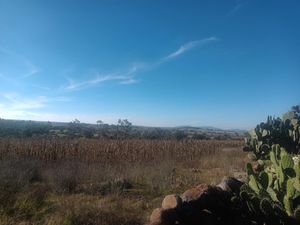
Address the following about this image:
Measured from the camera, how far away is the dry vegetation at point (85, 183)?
7.77 m

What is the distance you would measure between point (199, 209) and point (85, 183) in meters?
5.85

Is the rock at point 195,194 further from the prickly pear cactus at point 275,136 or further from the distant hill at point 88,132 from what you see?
the distant hill at point 88,132

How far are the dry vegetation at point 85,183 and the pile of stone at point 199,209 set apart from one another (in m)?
1.50

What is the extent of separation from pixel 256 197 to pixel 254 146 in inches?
144

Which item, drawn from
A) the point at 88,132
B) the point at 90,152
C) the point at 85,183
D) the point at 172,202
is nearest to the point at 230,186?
the point at 172,202

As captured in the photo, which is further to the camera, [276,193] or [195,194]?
[195,194]

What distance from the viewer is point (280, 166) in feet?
22.4

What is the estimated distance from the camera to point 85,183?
1180 centimetres

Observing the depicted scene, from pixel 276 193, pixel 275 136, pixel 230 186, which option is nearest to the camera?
pixel 276 193

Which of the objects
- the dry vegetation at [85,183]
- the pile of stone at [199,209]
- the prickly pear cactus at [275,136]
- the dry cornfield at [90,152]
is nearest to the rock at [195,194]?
the pile of stone at [199,209]

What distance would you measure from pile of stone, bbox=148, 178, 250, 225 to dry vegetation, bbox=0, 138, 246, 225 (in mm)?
1505

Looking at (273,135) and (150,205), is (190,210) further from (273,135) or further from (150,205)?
(273,135)

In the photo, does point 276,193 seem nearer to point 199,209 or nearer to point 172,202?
point 199,209

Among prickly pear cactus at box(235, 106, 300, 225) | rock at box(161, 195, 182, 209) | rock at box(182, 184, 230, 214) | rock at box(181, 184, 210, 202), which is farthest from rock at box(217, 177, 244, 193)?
rock at box(161, 195, 182, 209)
